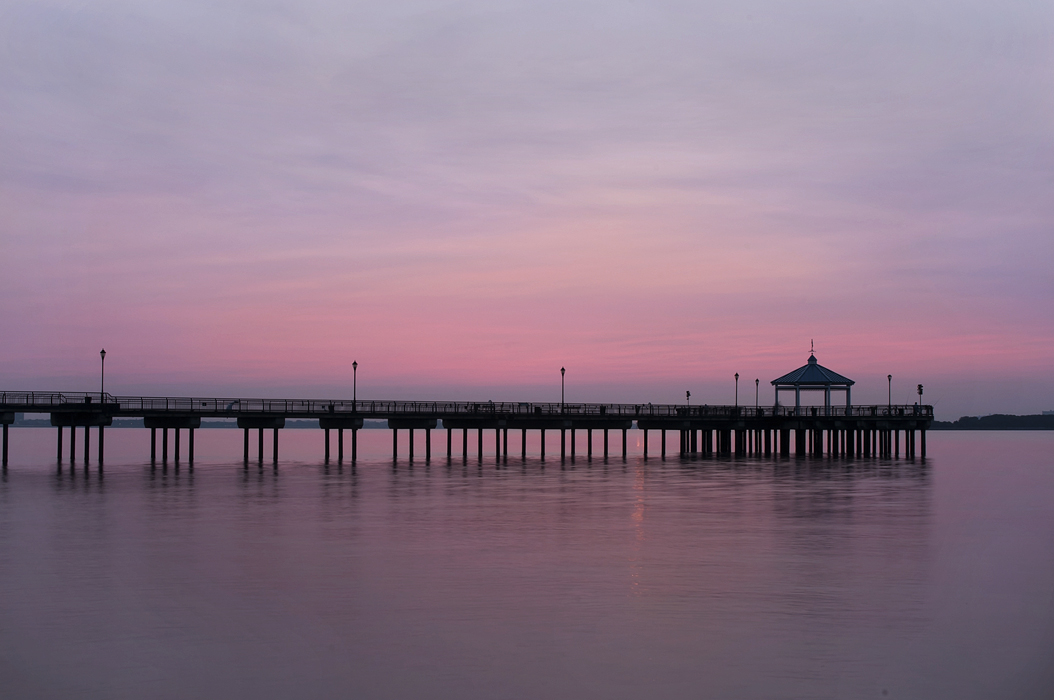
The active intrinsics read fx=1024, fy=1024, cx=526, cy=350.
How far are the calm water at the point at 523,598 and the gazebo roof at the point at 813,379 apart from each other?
1524 inches

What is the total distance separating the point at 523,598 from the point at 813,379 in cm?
6604

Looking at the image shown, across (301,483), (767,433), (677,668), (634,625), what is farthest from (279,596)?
(767,433)

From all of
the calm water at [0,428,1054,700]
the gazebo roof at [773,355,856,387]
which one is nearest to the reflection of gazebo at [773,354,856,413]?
the gazebo roof at [773,355,856,387]

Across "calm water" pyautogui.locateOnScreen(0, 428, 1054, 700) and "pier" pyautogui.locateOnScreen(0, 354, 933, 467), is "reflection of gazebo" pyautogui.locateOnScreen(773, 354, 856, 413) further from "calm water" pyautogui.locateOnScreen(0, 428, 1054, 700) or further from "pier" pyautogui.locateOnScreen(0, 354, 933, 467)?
"calm water" pyautogui.locateOnScreen(0, 428, 1054, 700)

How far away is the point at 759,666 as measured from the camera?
52.5 ft

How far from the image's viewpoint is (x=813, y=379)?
8312 cm

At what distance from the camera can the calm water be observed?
15.5 metres

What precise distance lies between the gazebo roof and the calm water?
38719mm

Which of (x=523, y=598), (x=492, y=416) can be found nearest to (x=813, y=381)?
(x=492, y=416)

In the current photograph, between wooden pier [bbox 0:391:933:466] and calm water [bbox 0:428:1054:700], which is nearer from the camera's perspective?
calm water [bbox 0:428:1054:700]

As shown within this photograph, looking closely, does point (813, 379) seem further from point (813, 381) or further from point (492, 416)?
point (492, 416)

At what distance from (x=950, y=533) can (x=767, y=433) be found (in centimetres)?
5867

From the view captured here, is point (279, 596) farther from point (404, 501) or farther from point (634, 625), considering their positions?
point (404, 501)

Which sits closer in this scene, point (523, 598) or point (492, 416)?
point (523, 598)
